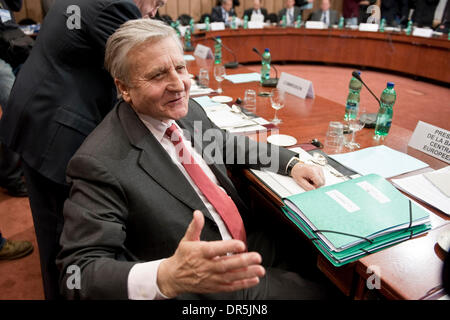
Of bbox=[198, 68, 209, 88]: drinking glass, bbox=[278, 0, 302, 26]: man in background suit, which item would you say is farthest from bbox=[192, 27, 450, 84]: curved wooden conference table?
bbox=[198, 68, 209, 88]: drinking glass

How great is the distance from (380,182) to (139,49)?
3.20 ft

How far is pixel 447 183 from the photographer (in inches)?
50.1

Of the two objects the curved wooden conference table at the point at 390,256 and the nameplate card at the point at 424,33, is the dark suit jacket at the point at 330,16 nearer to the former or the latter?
the nameplate card at the point at 424,33

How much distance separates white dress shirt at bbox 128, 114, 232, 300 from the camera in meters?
0.85

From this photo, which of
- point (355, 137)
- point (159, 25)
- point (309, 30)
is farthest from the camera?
point (309, 30)

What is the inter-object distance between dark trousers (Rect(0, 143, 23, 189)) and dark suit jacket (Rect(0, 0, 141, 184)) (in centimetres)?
134

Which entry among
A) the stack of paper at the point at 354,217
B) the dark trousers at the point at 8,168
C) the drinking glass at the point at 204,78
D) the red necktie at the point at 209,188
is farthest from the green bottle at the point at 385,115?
the dark trousers at the point at 8,168

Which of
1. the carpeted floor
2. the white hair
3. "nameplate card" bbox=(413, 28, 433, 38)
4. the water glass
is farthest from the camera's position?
"nameplate card" bbox=(413, 28, 433, 38)

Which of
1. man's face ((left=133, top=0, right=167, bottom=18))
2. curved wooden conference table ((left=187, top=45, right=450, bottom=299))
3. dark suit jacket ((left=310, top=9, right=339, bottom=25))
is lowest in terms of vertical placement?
curved wooden conference table ((left=187, top=45, right=450, bottom=299))

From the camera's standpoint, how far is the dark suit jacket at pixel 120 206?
35.2 inches

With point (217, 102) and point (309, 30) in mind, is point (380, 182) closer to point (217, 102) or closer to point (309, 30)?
point (217, 102)

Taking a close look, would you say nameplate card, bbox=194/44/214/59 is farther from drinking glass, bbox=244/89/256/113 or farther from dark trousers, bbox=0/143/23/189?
dark trousers, bbox=0/143/23/189

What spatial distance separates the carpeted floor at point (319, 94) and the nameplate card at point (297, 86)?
2.10 m
